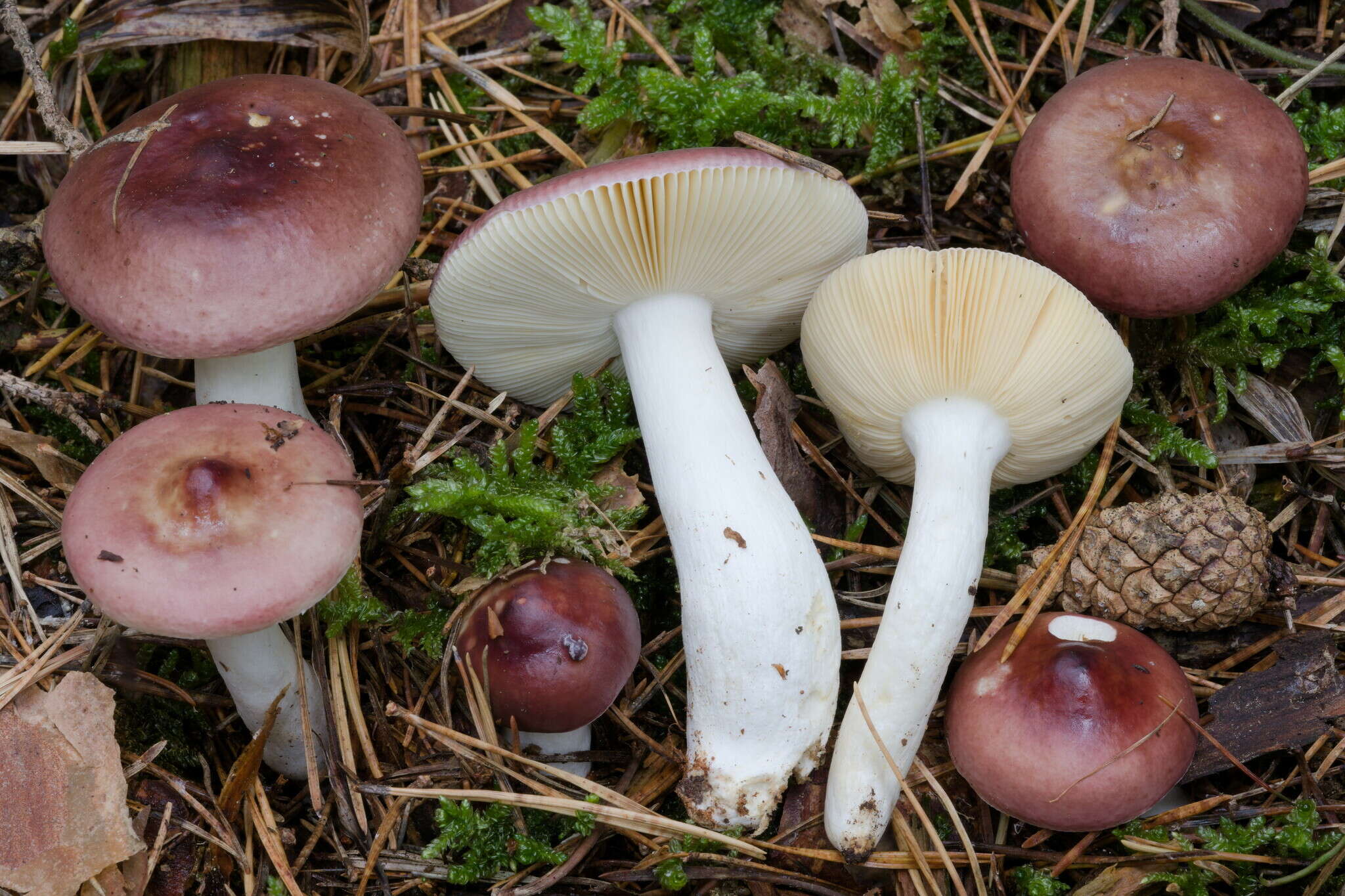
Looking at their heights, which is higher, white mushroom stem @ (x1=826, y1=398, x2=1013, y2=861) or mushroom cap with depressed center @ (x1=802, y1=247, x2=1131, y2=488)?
mushroom cap with depressed center @ (x1=802, y1=247, x2=1131, y2=488)

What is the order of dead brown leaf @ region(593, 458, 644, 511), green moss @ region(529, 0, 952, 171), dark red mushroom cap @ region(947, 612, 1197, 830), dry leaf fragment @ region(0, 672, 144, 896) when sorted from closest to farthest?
dry leaf fragment @ region(0, 672, 144, 896) → dark red mushroom cap @ region(947, 612, 1197, 830) → dead brown leaf @ region(593, 458, 644, 511) → green moss @ region(529, 0, 952, 171)

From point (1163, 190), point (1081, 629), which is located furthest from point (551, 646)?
point (1163, 190)

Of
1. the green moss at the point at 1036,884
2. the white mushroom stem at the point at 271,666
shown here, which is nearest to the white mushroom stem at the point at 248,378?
the white mushroom stem at the point at 271,666

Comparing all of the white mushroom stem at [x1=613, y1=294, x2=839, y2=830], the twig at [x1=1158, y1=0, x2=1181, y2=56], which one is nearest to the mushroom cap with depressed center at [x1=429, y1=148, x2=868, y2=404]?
the white mushroom stem at [x1=613, y1=294, x2=839, y2=830]

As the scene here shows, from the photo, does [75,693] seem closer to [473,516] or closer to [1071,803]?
[473,516]

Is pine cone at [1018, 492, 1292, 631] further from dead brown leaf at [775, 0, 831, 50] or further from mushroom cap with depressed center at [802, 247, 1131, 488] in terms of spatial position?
dead brown leaf at [775, 0, 831, 50]

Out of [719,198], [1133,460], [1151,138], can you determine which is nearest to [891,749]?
[1133,460]

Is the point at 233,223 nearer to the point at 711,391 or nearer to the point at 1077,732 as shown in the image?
the point at 711,391
